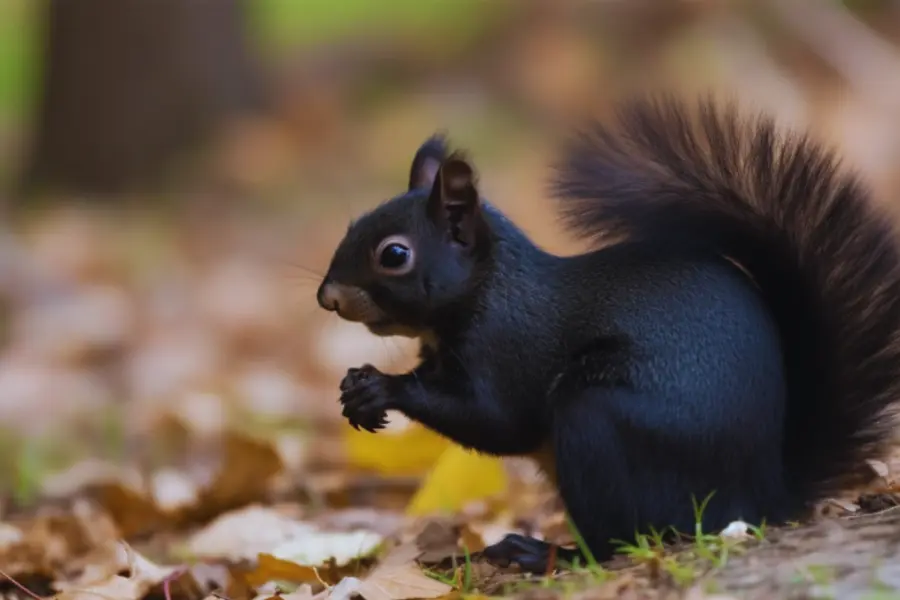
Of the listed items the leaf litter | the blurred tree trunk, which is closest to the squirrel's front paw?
the leaf litter

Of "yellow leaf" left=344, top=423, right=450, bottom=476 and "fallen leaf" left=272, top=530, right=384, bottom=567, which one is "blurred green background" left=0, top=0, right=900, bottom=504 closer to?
"yellow leaf" left=344, top=423, right=450, bottom=476

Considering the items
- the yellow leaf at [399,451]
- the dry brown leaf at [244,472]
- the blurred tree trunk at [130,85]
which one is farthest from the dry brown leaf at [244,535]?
the blurred tree trunk at [130,85]

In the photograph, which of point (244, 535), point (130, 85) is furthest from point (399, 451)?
point (130, 85)

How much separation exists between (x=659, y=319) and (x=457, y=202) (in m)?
0.34

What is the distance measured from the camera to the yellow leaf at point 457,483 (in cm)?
285

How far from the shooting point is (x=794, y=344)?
2010mm

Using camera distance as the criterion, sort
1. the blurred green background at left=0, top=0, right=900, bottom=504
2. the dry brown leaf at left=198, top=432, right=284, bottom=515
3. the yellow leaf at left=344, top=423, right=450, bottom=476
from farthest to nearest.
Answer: the blurred green background at left=0, top=0, right=900, bottom=504
the yellow leaf at left=344, top=423, right=450, bottom=476
the dry brown leaf at left=198, top=432, right=284, bottom=515

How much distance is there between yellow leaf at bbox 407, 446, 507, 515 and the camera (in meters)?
2.85

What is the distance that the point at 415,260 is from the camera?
199cm

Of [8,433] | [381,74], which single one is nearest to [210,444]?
[8,433]

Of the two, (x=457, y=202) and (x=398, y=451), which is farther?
(x=398, y=451)

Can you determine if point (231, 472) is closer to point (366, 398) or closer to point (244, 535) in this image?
point (244, 535)

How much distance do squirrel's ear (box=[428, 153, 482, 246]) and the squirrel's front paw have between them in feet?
0.78

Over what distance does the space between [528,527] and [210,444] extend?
5.40 ft
